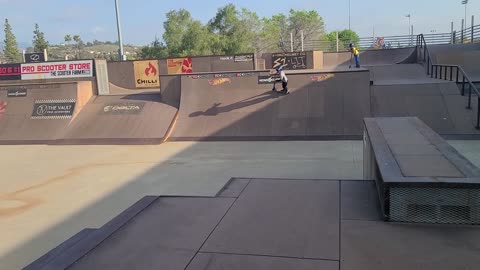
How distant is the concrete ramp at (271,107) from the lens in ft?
→ 41.2

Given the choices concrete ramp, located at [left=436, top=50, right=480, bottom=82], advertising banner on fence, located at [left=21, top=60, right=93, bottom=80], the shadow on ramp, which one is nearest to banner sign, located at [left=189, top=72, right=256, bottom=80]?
the shadow on ramp

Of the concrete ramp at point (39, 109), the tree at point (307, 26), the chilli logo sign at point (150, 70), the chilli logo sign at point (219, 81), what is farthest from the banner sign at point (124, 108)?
the tree at point (307, 26)

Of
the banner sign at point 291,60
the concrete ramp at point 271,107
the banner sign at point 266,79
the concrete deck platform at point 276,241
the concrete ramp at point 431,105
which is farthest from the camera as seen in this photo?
the banner sign at point 291,60

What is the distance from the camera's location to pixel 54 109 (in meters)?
15.4

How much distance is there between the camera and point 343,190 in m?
5.04

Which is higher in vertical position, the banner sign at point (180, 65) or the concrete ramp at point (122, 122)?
the banner sign at point (180, 65)

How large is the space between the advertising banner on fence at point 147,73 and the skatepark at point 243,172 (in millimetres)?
5809

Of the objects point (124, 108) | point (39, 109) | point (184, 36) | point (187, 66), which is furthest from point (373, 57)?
point (184, 36)

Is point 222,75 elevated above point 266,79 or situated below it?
above

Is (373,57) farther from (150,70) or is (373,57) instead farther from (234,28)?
(234,28)

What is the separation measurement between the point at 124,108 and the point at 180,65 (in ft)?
31.2

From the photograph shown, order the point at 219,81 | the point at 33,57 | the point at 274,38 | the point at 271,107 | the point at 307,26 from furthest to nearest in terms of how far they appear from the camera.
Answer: the point at 307,26 → the point at 274,38 → the point at 33,57 → the point at 219,81 → the point at 271,107

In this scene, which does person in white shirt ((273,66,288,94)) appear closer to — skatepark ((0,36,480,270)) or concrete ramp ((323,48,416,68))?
skatepark ((0,36,480,270))

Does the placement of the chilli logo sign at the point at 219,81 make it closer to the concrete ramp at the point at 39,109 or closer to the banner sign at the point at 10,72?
the concrete ramp at the point at 39,109
